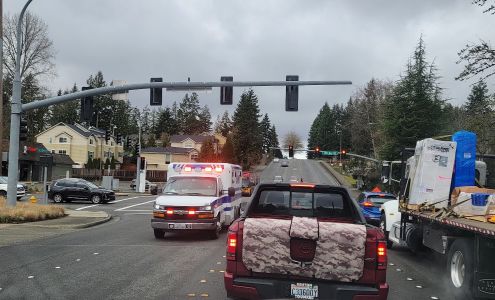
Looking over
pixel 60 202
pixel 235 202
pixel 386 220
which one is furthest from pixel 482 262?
pixel 60 202

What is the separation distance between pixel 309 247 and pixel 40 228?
14655 mm

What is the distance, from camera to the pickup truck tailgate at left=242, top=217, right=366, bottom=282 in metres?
5.79

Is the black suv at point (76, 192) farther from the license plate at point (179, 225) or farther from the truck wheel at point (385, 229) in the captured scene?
the truck wheel at point (385, 229)

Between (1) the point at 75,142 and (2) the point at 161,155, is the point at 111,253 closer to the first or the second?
(1) the point at 75,142

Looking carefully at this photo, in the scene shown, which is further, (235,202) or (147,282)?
(235,202)

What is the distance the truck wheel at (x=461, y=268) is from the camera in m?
7.83

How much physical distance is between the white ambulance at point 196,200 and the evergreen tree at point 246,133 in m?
83.5

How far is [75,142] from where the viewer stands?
3492 inches

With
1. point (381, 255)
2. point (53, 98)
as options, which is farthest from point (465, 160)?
point (53, 98)

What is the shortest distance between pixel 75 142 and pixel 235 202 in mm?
74670

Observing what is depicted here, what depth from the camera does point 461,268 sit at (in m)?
8.40

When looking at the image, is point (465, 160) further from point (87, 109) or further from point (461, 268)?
point (87, 109)

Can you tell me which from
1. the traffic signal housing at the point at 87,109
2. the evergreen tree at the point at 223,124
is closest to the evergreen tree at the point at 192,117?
the evergreen tree at the point at 223,124

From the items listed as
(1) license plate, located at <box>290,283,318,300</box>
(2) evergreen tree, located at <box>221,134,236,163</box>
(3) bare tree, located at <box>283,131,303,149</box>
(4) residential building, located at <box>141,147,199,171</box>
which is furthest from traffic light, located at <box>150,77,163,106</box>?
(3) bare tree, located at <box>283,131,303,149</box>
